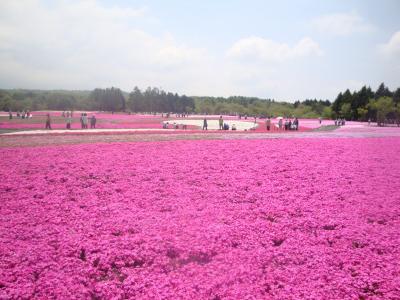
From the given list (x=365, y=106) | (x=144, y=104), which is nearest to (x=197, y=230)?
(x=365, y=106)

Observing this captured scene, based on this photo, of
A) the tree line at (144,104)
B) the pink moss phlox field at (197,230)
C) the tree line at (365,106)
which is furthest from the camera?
the tree line at (144,104)

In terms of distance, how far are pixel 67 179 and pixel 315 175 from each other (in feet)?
36.2

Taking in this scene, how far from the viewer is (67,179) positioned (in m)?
13.0

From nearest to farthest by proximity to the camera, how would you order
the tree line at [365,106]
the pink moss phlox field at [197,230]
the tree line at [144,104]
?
the pink moss phlox field at [197,230] → the tree line at [365,106] → the tree line at [144,104]

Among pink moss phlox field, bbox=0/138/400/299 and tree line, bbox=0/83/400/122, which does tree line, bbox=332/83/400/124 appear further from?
pink moss phlox field, bbox=0/138/400/299

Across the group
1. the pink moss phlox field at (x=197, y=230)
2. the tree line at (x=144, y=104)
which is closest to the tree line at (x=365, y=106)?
the tree line at (x=144, y=104)

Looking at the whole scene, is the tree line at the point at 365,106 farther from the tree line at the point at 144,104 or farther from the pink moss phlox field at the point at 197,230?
the pink moss phlox field at the point at 197,230

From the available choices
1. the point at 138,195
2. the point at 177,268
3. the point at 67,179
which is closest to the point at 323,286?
the point at 177,268

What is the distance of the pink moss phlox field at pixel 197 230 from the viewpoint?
595cm

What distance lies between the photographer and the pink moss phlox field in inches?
234

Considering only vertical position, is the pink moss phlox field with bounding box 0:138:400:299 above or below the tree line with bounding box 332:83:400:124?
below

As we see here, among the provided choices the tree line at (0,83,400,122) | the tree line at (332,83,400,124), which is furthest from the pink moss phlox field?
the tree line at (0,83,400,122)

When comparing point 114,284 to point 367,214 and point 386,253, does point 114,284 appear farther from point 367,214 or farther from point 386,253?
point 367,214

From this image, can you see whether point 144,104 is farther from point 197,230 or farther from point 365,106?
point 197,230
